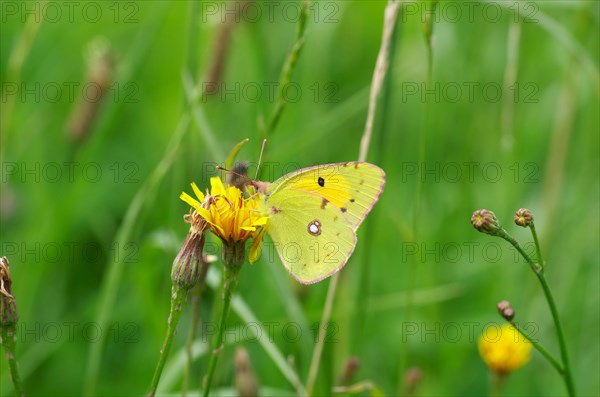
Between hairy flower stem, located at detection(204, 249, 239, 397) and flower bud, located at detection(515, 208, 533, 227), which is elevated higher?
flower bud, located at detection(515, 208, 533, 227)

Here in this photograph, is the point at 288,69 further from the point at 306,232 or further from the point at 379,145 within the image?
the point at 379,145

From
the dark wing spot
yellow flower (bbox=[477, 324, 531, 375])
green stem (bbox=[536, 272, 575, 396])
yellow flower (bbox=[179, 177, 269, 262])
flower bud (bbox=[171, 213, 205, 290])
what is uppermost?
yellow flower (bbox=[179, 177, 269, 262])

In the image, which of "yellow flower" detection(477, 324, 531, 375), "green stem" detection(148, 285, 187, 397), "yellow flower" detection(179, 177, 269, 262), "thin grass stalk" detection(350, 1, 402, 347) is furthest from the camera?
"yellow flower" detection(477, 324, 531, 375)

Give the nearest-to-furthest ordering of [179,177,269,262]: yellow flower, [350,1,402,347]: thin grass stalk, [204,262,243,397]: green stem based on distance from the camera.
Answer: [204,262,243,397]: green stem < [179,177,269,262]: yellow flower < [350,1,402,347]: thin grass stalk

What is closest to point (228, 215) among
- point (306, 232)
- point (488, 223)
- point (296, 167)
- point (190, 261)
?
point (190, 261)

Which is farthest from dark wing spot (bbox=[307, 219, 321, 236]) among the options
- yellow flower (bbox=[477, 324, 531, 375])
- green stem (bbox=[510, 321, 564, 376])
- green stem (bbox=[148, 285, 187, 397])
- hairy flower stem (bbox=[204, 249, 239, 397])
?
yellow flower (bbox=[477, 324, 531, 375])

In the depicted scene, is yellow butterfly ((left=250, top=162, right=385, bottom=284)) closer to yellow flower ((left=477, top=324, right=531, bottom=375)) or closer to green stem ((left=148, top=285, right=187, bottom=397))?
green stem ((left=148, top=285, right=187, bottom=397))

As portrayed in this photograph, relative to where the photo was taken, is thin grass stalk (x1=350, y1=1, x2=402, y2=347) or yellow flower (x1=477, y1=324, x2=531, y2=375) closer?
thin grass stalk (x1=350, y1=1, x2=402, y2=347)

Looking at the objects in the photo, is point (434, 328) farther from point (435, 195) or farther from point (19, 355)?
point (19, 355)
